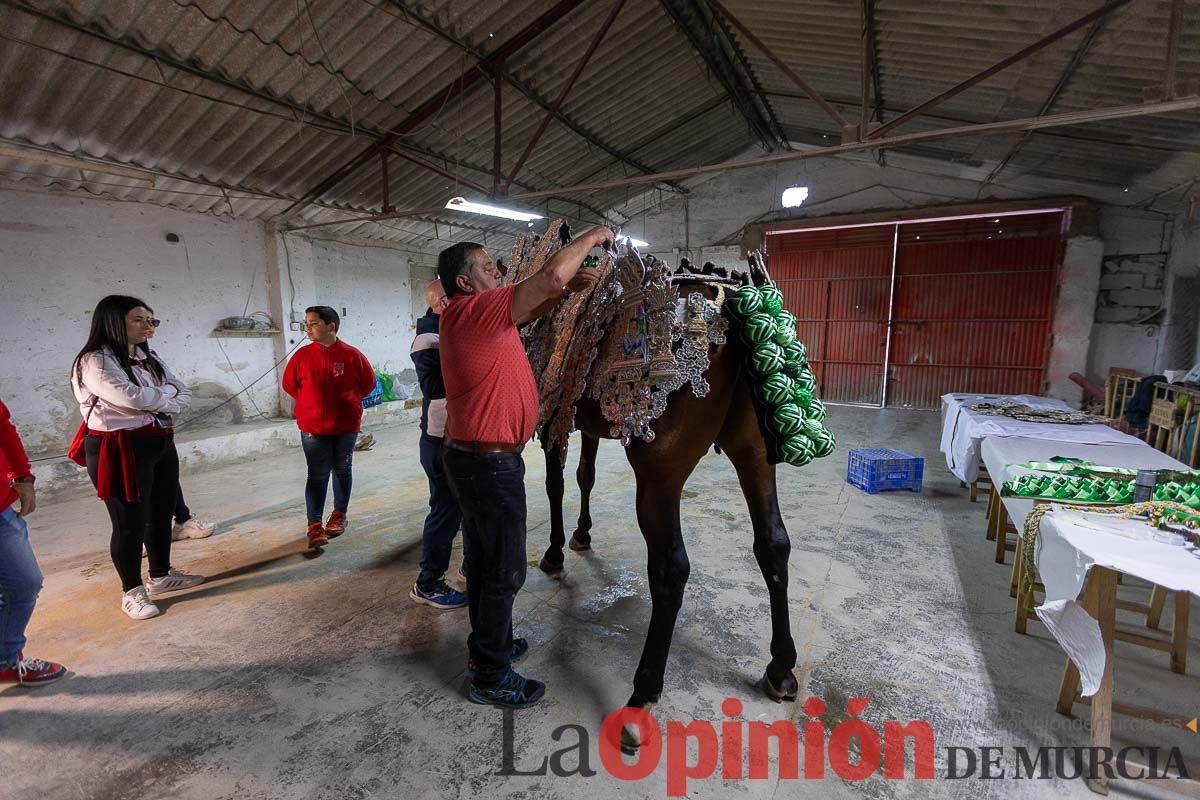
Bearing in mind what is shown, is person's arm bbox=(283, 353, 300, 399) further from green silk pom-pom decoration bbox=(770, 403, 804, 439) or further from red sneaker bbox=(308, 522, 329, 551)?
green silk pom-pom decoration bbox=(770, 403, 804, 439)

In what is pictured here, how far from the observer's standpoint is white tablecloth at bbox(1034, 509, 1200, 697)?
1.52m

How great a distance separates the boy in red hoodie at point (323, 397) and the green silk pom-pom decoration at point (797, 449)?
105 inches

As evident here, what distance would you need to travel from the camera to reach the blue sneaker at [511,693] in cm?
194

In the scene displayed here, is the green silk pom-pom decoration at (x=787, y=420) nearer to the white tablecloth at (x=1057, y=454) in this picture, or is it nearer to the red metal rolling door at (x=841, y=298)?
the white tablecloth at (x=1057, y=454)

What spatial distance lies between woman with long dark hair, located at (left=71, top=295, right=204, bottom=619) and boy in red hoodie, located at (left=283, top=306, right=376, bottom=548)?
674 mm

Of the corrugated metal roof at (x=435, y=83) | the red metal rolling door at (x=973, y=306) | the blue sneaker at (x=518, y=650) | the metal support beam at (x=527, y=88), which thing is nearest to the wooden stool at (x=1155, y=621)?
the blue sneaker at (x=518, y=650)

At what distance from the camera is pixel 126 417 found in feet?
8.02

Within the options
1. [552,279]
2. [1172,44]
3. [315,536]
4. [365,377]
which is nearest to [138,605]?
[315,536]

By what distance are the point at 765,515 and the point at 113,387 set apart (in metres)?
2.88

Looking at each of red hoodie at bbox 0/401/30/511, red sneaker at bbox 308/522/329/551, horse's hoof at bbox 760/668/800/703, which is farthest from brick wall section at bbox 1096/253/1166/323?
red hoodie at bbox 0/401/30/511

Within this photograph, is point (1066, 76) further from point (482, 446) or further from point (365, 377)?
point (365, 377)

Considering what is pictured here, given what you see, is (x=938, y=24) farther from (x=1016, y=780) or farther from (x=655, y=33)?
(x=1016, y=780)

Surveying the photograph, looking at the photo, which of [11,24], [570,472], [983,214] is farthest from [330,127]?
[983,214]

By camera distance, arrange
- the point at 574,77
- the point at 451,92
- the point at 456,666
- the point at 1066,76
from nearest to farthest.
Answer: the point at 456,666 → the point at 1066,76 → the point at 574,77 → the point at 451,92
